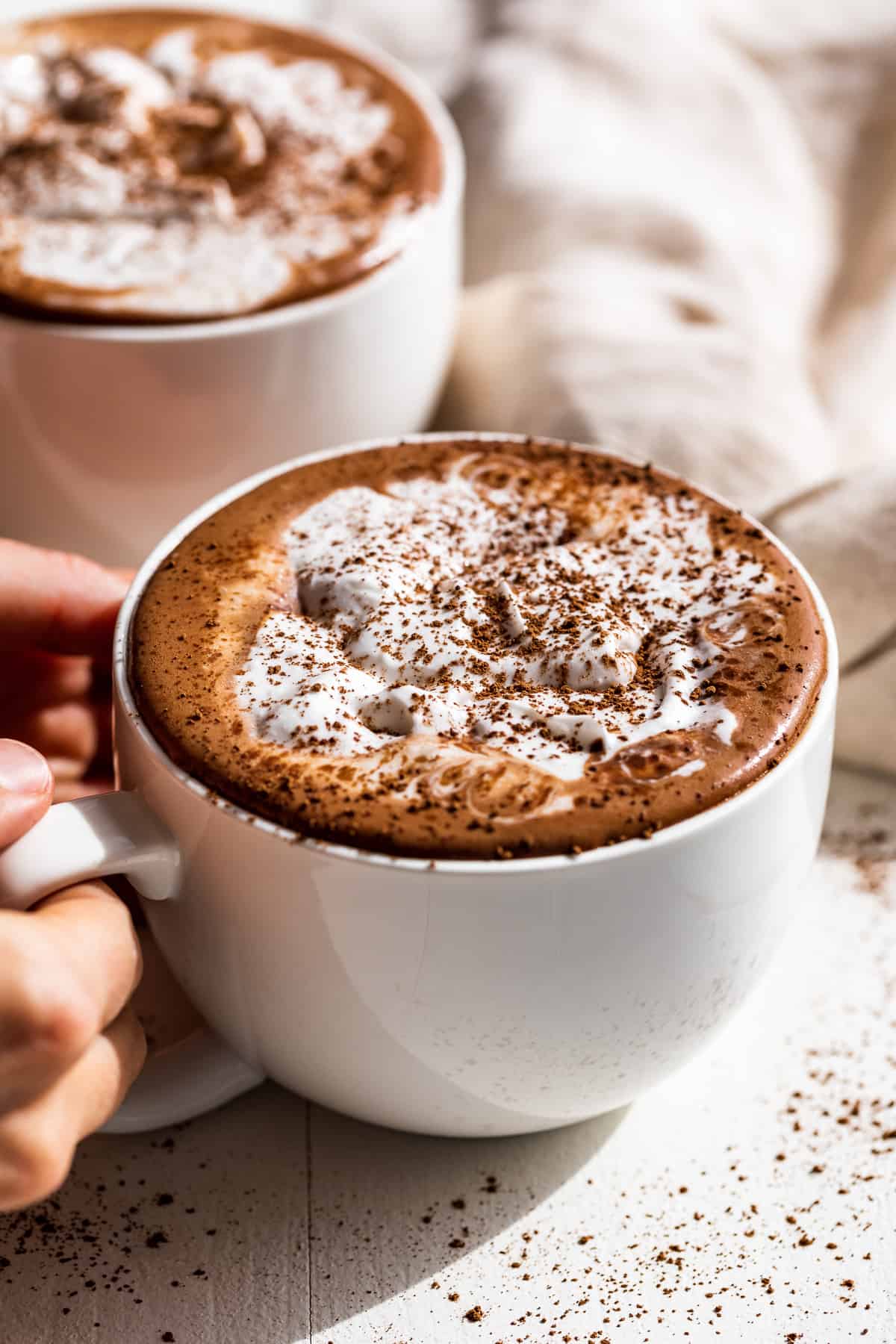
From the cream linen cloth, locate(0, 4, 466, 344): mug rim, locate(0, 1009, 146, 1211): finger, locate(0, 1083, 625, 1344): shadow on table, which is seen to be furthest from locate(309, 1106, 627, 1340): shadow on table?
locate(0, 4, 466, 344): mug rim

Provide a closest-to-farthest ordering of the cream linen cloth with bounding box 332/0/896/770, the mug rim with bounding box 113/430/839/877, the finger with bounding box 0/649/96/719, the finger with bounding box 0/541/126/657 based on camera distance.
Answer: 1. the mug rim with bounding box 113/430/839/877
2. the finger with bounding box 0/541/126/657
3. the finger with bounding box 0/649/96/719
4. the cream linen cloth with bounding box 332/0/896/770

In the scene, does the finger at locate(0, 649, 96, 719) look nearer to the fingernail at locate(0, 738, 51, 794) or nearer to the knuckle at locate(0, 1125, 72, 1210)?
the fingernail at locate(0, 738, 51, 794)

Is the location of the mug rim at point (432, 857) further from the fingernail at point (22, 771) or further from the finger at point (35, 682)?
the finger at point (35, 682)

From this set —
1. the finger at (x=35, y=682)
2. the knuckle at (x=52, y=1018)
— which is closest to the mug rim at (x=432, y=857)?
the knuckle at (x=52, y=1018)

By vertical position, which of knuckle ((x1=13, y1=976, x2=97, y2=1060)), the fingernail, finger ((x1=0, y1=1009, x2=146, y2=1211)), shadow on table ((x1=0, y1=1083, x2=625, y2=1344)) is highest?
the fingernail

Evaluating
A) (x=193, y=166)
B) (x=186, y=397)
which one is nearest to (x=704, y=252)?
(x=193, y=166)

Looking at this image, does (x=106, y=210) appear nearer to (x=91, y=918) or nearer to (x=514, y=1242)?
(x=91, y=918)

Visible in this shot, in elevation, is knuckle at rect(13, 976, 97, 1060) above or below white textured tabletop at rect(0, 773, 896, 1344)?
above
